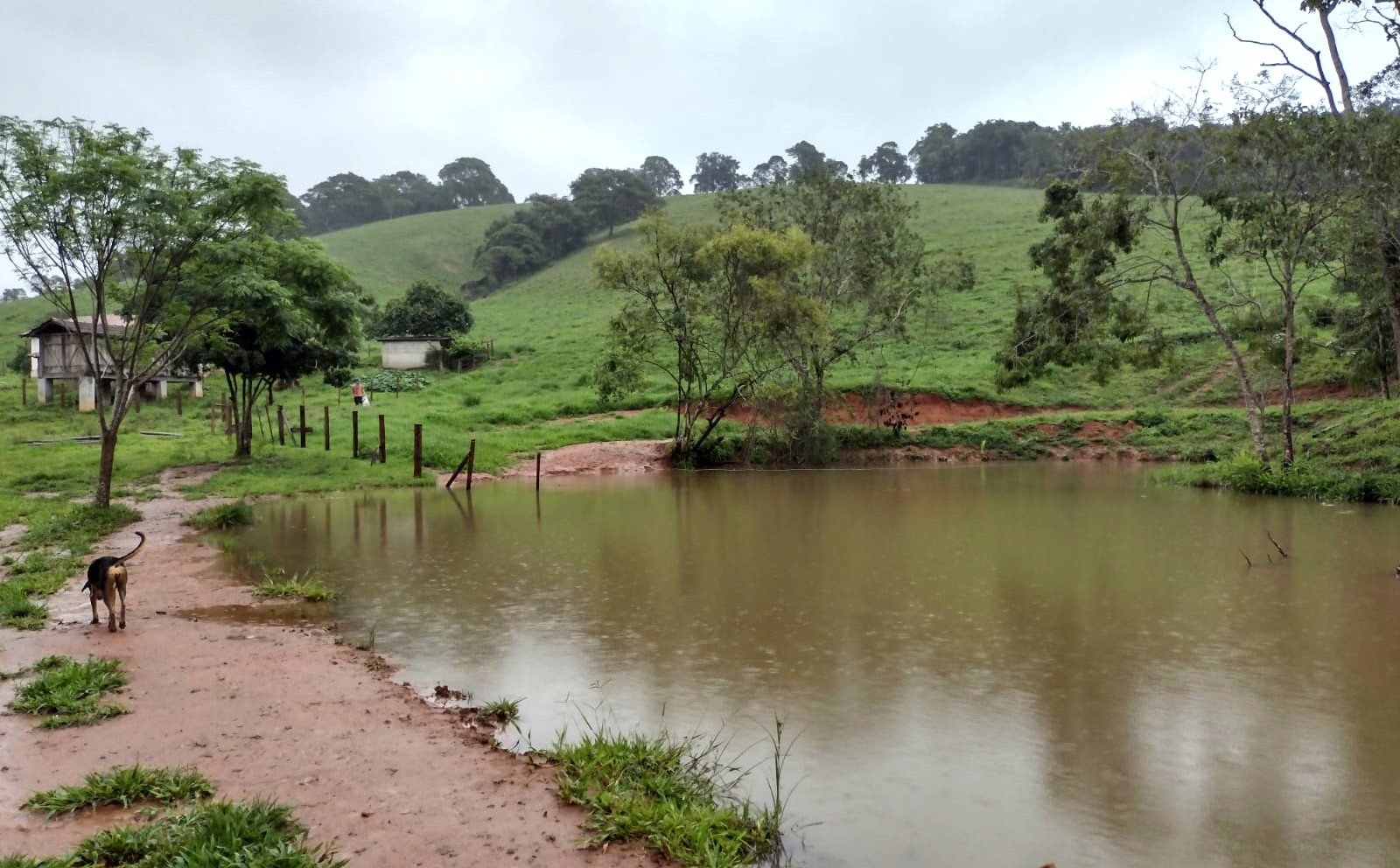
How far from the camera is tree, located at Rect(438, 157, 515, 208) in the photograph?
13275 centimetres

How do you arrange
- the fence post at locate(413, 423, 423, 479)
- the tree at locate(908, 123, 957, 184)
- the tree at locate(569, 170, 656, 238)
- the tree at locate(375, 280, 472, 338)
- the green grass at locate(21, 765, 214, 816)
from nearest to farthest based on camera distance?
the green grass at locate(21, 765, 214, 816)
the fence post at locate(413, 423, 423, 479)
the tree at locate(375, 280, 472, 338)
the tree at locate(569, 170, 656, 238)
the tree at locate(908, 123, 957, 184)

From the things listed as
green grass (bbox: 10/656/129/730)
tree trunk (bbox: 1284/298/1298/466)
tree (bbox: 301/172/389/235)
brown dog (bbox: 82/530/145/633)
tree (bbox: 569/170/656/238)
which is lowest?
green grass (bbox: 10/656/129/730)

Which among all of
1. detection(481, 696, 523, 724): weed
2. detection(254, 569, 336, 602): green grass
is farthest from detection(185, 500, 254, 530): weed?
detection(481, 696, 523, 724): weed

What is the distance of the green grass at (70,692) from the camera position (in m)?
6.75

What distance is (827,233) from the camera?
3547 centimetres

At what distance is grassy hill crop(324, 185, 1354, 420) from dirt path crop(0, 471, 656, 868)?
22.7 metres

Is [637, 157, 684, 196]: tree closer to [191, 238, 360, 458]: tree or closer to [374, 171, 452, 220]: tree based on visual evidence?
[374, 171, 452, 220]: tree

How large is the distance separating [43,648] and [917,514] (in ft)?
49.1

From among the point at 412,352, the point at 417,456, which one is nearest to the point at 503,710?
the point at 417,456

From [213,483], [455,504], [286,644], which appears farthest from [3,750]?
[213,483]

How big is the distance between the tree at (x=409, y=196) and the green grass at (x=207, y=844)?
12942cm

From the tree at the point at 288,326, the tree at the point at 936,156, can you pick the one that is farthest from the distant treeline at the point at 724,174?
the tree at the point at 288,326

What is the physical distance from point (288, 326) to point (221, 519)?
7.88 m

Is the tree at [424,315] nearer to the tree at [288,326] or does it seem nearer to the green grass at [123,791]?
the tree at [288,326]
